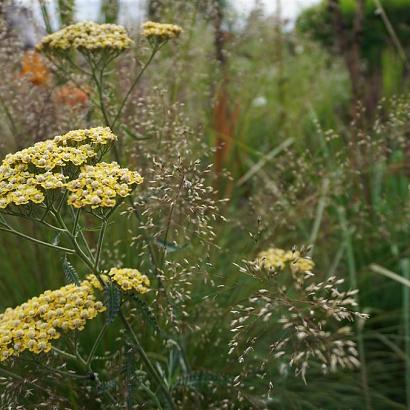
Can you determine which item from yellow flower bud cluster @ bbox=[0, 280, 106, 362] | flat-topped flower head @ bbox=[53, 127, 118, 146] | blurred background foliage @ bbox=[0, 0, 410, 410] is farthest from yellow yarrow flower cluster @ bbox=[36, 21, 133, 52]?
yellow flower bud cluster @ bbox=[0, 280, 106, 362]

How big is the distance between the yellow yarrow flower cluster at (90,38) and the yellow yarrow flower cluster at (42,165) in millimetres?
525

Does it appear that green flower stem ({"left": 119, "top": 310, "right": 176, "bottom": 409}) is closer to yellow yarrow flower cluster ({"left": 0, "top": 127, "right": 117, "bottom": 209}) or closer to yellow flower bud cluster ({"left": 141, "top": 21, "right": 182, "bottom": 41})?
yellow yarrow flower cluster ({"left": 0, "top": 127, "right": 117, "bottom": 209})

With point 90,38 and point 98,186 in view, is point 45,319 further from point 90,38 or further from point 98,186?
point 90,38

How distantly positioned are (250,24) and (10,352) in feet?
7.95

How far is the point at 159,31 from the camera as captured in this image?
2.13m

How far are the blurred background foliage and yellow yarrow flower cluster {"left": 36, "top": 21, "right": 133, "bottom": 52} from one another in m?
0.20

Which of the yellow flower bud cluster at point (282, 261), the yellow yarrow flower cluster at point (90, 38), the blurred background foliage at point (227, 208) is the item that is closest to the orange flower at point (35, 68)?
the blurred background foliage at point (227, 208)

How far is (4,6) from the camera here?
102 inches

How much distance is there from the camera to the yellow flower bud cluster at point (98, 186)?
1.39 m

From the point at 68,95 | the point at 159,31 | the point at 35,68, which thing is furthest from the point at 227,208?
the point at 159,31

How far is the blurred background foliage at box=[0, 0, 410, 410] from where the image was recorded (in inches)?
83.0

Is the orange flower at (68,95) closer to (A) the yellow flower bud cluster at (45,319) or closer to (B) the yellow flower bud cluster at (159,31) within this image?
(B) the yellow flower bud cluster at (159,31)

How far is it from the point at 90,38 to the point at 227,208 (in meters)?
1.32

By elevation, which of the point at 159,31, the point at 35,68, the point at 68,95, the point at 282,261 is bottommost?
the point at 282,261
